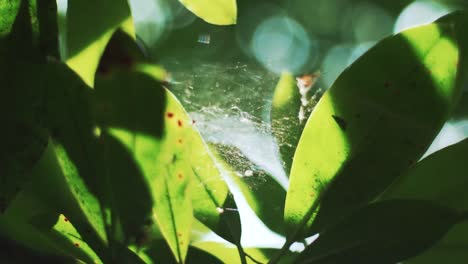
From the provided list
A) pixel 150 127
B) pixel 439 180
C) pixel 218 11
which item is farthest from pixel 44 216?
pixel 439 180

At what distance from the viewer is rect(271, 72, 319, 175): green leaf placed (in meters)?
0.77

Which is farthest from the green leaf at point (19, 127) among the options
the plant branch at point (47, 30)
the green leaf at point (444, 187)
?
the green leaf at point (444, 187)

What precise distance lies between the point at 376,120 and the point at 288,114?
24cm

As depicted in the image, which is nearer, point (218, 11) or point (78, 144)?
point (78, 144)

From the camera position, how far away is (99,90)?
0.48 meters

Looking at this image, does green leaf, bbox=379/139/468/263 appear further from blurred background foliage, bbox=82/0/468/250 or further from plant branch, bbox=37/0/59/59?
plant branch, bbox=37/0/59/59

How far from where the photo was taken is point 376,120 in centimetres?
57

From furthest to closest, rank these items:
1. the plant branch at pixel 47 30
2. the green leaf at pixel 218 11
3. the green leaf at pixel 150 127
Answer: the green leaf at pixel 218 11
the plant branch at pixel 47 30
the green leaf at pixel 150 127

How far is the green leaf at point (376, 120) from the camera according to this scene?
552 millimetres

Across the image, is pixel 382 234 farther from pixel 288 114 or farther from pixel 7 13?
pixel 7 13

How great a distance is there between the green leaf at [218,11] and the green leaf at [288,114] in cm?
15

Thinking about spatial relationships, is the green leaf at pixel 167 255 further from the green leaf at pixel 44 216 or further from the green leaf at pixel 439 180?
the green leaf at pixel 439 180

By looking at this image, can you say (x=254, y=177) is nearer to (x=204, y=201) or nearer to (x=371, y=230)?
(x=204, y=201)

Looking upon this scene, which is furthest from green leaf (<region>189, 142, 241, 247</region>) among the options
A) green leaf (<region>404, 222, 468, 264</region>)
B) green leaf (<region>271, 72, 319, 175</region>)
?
green leaf (<region>404, 222, 468, 264</region>)
